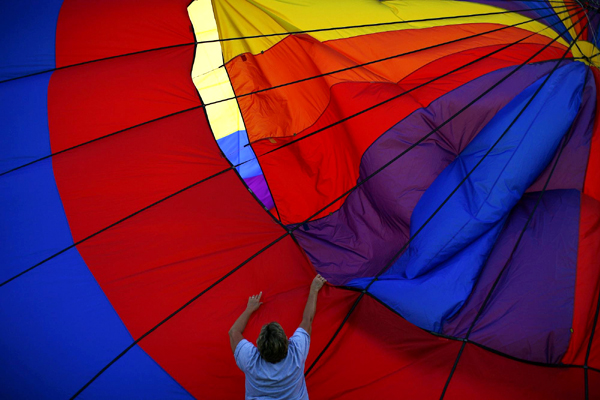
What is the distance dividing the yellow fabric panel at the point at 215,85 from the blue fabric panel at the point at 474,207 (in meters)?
1.51

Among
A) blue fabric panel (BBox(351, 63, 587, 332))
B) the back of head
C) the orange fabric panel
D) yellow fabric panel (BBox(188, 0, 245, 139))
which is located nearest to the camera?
the back of head

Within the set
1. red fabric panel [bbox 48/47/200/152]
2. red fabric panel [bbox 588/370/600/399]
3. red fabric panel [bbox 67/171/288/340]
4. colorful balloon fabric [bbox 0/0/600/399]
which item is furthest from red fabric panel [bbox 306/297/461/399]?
red fabric panel [bbox 48/47/200/152]

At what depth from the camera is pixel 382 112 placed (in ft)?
9.60

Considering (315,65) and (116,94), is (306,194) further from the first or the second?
(116,94)

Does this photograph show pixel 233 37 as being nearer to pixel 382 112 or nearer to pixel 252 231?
pixel 382 112

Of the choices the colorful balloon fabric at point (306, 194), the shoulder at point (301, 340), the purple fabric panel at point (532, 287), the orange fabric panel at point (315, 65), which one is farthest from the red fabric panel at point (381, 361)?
the orange fabric panel at point (315, 65)

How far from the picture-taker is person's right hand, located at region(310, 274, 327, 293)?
245 cm

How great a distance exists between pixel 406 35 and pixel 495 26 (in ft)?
1.95

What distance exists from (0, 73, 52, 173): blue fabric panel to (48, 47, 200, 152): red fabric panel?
0.05 metres

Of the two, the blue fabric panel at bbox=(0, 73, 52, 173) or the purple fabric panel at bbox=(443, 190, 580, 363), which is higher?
the blue fabric panel at bbox=(0, 73, 52, 173)

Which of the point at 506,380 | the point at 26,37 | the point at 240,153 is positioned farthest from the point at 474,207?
the point at 26,37

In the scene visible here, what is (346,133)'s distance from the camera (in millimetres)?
3020

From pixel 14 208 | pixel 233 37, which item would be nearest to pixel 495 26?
pixel 233 37

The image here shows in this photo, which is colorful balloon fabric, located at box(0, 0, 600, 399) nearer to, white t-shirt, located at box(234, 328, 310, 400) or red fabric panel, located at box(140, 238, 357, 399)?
red fabric panel, located at box(140, 238, 357, 399)
